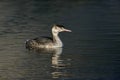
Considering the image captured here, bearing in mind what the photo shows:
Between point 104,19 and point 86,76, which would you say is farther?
point 104,19

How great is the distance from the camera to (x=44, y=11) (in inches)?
1863

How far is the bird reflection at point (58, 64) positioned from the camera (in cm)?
2366

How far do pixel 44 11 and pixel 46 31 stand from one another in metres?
10.9

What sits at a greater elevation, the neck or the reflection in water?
the neck

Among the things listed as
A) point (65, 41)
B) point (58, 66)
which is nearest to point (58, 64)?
point (58, 66)

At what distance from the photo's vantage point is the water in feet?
78.9

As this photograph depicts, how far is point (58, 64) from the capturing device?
26.1m

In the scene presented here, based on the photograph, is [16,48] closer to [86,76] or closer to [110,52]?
[110,52]

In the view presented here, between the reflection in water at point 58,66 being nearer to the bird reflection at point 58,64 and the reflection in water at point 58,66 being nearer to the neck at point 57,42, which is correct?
the bird reflection at point 58,64

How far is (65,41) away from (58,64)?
22.0ft

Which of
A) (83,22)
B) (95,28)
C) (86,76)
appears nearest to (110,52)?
(86,76)

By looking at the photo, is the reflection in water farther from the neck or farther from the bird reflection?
the neck

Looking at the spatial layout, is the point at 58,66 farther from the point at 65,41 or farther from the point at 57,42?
the point at 65,41

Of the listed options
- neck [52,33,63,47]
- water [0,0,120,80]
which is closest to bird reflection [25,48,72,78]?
water [0,0,120,80]
